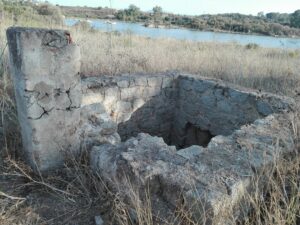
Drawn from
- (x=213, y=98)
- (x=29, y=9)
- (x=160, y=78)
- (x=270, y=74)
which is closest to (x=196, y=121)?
(x=213, y=98)

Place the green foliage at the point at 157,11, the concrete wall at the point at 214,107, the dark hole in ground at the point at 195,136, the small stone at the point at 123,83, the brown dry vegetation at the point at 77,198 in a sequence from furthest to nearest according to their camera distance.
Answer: the green foliage at the point at 157,11, the dark hole in ground at the point at 195,136, the small stone at the point at 123,83, the concrete wall at the point at 214,107, the brown dry vegetation at the point at 77,198

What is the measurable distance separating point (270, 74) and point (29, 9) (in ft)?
17.9

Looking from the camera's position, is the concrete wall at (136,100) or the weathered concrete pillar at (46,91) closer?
the weathered concrete pillar at (46,91)

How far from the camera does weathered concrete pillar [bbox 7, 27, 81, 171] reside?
2684 millimetres

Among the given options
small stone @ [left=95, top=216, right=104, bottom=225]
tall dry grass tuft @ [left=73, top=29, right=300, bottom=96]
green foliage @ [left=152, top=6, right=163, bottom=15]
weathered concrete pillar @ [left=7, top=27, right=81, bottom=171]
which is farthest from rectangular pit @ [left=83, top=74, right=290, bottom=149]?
green foliage @ [left=152, top=6, right=163, bottom=15]

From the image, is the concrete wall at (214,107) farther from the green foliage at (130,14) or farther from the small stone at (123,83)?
the green foliage at (130,14)

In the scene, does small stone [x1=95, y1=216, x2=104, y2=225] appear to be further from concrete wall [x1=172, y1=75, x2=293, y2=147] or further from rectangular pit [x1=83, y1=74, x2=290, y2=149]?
concrete wall [x1=172, y1=75, x2=293, y2=147]

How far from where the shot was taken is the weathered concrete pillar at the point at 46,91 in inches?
106

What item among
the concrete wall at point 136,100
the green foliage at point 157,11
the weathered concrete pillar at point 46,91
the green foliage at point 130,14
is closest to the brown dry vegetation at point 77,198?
the weathered concrete pillar at point 46,91

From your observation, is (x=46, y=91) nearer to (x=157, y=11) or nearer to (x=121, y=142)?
(x=121, y=142)

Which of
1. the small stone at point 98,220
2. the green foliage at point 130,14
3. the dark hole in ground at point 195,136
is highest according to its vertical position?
the green foliage at point 130,14

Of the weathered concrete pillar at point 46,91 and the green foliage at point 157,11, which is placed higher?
the green foliage at point 157,11

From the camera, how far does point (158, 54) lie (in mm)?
7676

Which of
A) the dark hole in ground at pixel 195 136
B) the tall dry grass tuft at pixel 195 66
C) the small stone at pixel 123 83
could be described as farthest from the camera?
the tall dry grass tuft at pixel 195 66
